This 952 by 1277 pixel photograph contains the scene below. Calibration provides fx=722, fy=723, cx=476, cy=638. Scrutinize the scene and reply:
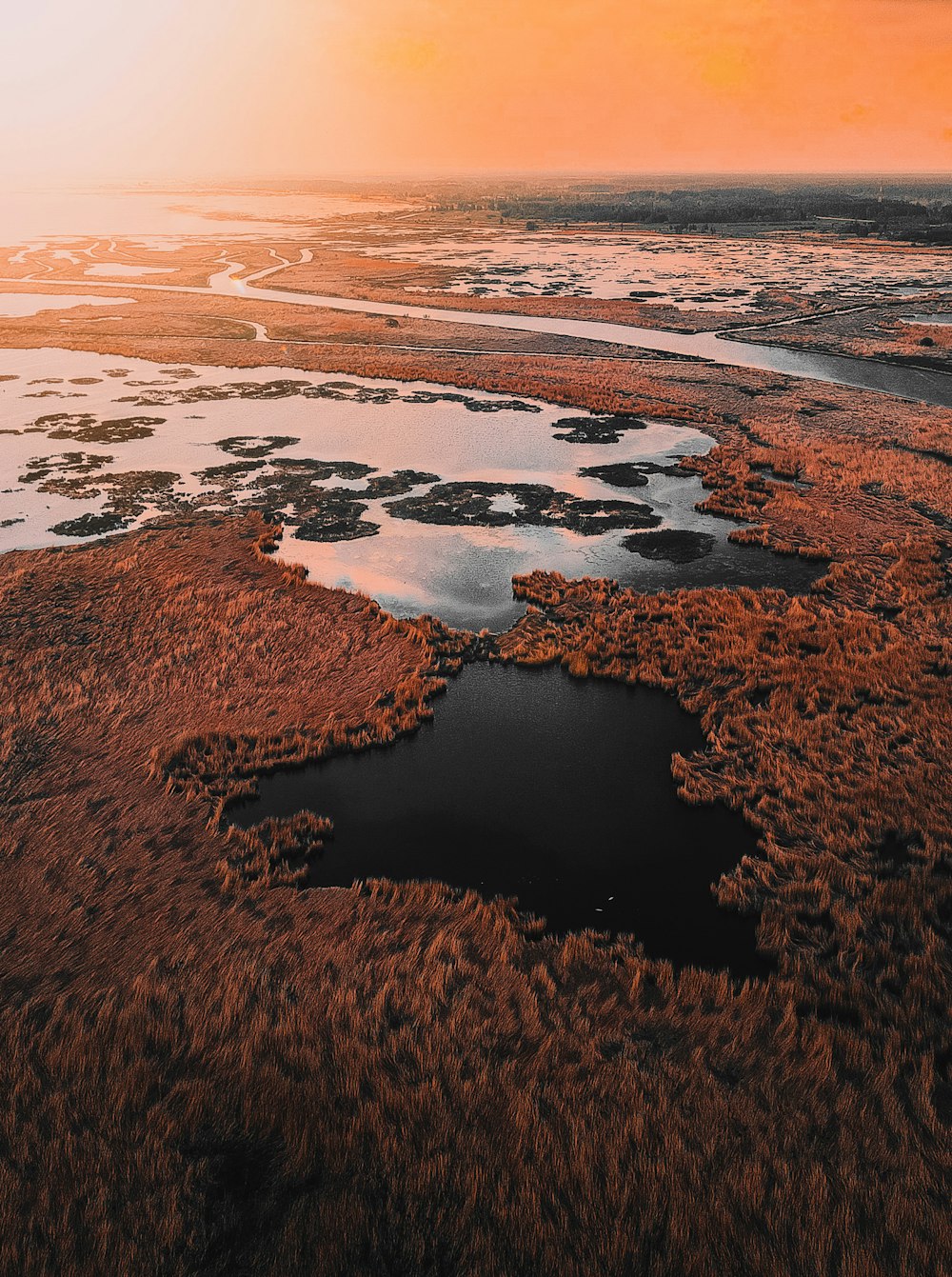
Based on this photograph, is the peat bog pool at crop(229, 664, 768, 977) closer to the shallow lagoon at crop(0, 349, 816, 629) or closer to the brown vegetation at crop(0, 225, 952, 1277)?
the brown vegetation at crop(0, 225, 952, 1277)

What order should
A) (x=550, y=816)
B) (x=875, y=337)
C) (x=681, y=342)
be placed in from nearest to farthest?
(x=550, y=816) → (x=875, y=337) → (x=681, y=342)

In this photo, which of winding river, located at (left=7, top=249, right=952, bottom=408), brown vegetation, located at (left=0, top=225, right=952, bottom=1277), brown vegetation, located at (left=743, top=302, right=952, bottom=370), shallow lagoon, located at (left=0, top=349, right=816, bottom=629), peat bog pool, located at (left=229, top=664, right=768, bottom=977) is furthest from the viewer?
brown vegetation, located at (left=743, top=302, right=952, bottom=370)

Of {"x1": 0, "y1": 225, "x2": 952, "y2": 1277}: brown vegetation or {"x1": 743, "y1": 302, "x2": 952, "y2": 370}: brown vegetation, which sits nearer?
{"x1": 0, "y1": 225, "x2": 952, "y2": 1277}: brown vegetation

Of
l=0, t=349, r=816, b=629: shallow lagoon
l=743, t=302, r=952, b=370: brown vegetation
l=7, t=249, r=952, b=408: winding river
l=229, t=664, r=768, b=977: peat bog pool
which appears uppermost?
l=743, t=302, r=952, b=370: brown vegetation

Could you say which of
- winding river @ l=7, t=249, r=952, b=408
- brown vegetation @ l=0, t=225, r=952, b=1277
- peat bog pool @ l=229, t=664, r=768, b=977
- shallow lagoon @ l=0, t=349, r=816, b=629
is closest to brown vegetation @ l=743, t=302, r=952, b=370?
winding river @ l=7, t=249, r=952, b=408

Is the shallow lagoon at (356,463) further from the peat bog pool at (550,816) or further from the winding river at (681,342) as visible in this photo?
the winding river at (681,342)

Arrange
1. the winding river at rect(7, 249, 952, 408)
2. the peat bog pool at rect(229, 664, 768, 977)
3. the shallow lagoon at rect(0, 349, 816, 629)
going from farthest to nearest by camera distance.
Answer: the winding river at rect(7, 249, 952, 408) → the shallow lagoon at rect(0, 349, 816, 629) → the peat bog pool at rect(229, 664, 768, 977)

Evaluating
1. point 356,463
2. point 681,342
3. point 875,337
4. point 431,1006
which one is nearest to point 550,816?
point 431,1006

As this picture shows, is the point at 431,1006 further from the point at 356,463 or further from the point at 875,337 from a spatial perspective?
the point at 875,337

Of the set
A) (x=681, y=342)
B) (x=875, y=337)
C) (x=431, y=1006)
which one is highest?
(x=875, y=337)
